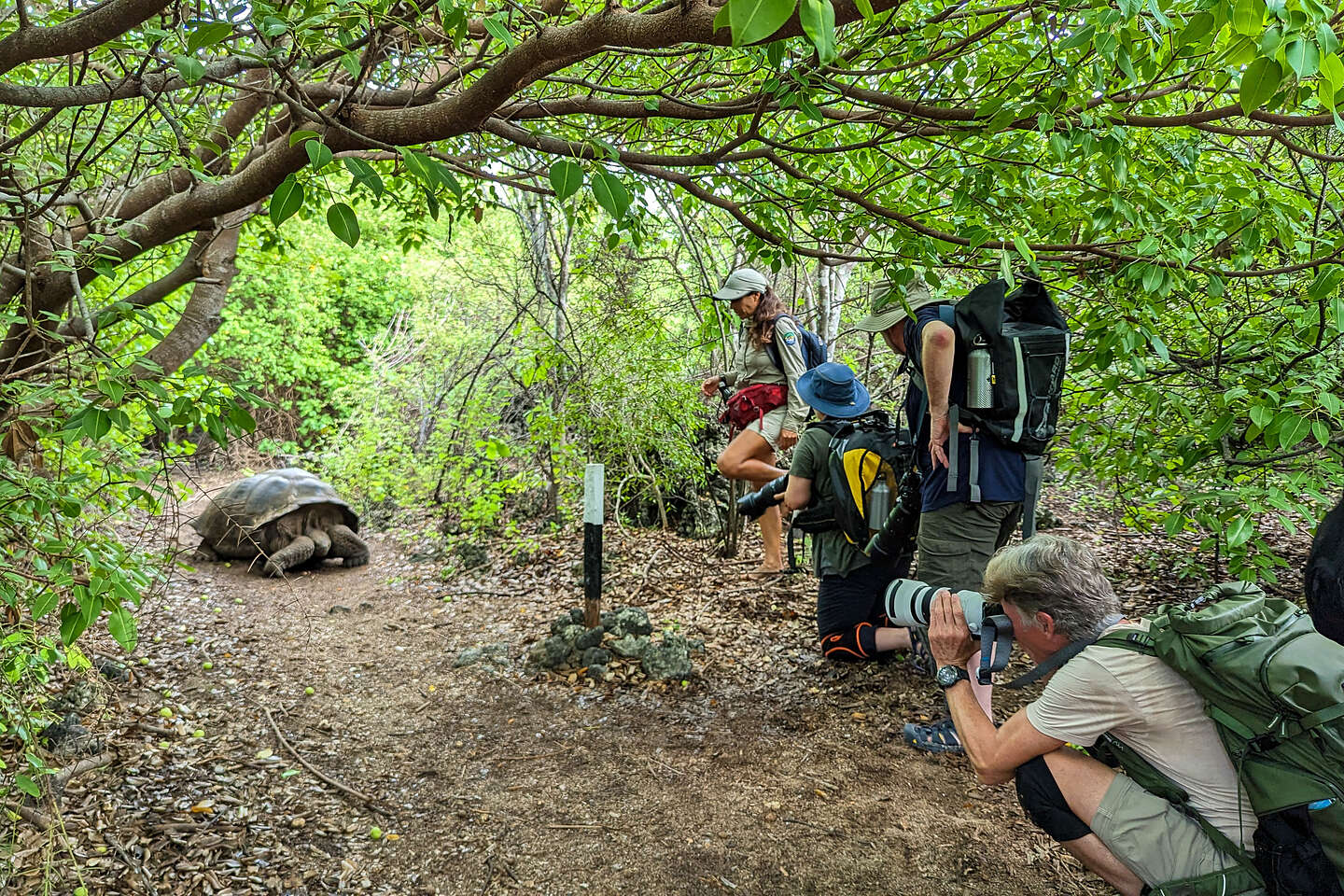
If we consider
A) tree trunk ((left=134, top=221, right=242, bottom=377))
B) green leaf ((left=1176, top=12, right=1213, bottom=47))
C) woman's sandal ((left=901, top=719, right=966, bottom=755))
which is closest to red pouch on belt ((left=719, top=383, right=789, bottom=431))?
woman's sandal ((left=901, top=719, right=966, bottom=755))

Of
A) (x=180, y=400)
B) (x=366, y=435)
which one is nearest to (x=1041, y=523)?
(x=180, y=400)

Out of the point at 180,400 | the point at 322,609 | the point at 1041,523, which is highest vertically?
the point at 180,400

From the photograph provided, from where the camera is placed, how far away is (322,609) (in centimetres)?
596

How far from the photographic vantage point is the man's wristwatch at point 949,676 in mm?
2457

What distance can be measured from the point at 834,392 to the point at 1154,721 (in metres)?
2.46

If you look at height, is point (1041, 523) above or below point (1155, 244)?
below

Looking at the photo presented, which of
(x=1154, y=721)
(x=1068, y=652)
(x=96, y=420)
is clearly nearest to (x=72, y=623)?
(x=96, y=420)

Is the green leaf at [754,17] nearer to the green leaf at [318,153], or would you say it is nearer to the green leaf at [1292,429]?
the green leaf at [318,153]

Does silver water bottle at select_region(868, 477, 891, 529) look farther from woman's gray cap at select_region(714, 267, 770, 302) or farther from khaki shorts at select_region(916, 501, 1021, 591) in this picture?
woman's gray cap at select_region(714, 267, 770, 302)

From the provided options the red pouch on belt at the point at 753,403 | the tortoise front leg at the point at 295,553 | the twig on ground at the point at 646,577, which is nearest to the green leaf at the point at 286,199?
the red pouch on belt at the point at 753,403

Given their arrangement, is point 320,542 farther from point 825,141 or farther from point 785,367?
point 825,141

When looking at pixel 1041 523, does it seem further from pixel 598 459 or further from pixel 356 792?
pixel 356 792

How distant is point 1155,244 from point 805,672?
2.61m

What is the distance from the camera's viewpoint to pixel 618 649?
14.4ft
